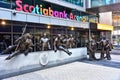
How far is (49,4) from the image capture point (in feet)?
57.9

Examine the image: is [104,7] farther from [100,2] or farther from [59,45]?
[59,45]

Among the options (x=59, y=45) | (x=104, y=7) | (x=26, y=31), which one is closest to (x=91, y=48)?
(x=59, y=45)

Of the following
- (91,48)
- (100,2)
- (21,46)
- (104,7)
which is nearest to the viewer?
(21,46)

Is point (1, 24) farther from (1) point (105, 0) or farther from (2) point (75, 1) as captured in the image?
(1) point (105, 0)

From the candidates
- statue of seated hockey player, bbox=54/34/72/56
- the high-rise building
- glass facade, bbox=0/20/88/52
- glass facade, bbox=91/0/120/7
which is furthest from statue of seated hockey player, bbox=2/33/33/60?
glass facade, bbox=91/0/120/7

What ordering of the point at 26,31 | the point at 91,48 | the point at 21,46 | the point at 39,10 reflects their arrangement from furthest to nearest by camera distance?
1. the point at 39,10
2. the point at 26,31
3. the point at 91,48
4. the point at 21,46

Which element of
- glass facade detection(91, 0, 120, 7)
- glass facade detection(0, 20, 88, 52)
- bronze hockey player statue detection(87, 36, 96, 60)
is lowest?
bronze hockey player statue detection(87, 36, 96, 60)

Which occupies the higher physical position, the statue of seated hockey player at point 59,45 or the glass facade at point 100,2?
the glass facade at point 100,2

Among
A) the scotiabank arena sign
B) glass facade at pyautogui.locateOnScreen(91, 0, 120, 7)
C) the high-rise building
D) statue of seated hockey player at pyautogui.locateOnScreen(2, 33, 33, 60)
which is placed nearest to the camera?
statue of seated hockey player at pyautogui.locateOnScreen(2, 33, 33, 60)

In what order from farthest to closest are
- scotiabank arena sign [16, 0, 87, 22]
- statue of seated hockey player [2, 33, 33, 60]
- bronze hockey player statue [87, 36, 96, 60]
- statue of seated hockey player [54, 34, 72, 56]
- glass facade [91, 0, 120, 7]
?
glass facade [91, 0, 120, 7] < scotiabank arena sign [16, 0, 87, 22] < bronze hockey player statue [87, 36, 96, 60] < statue of seated hockey player [54, 34, 72, 56] < statue of seated hockey player [2, 33, 33, 60]

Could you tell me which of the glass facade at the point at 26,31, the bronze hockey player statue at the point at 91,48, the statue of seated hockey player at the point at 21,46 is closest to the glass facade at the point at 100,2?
the glass facade at the point at 26,31

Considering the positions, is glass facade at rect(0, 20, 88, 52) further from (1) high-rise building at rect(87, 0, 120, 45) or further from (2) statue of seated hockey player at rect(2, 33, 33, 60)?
(1) high-rise building at rect(87, 0, 120, 45)

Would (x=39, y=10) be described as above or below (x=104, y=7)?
below

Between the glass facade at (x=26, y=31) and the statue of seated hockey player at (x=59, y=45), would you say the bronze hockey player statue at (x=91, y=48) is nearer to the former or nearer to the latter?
the glass facade at (x=26, y=31)
